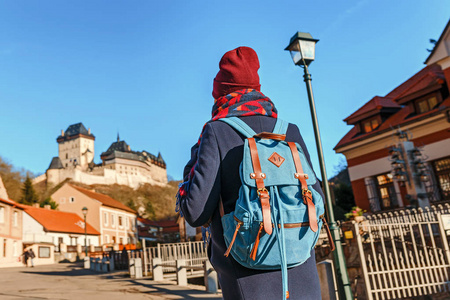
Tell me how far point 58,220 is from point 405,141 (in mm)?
40900

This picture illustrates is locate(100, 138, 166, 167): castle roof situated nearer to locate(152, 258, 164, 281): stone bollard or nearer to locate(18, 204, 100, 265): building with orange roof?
locate(18, 204, 100, 265): building with orange roof

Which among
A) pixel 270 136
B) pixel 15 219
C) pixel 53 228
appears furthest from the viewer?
pixel 53 228

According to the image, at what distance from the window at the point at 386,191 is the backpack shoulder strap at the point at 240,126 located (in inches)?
896

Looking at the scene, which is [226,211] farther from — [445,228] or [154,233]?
[154,233]

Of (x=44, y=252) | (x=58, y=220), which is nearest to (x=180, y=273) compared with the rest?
(x=44, y=252)

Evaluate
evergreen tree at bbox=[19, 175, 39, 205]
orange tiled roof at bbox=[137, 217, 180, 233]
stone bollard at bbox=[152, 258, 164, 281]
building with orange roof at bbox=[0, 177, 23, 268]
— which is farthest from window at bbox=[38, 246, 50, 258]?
orange tiled roof at bbox=[137, 217, 180, 233]

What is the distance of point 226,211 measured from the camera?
1.89m

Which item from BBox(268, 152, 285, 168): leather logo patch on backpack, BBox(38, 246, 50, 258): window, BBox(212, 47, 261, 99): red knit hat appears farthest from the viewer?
BBox(38, 246, 50, 258): window

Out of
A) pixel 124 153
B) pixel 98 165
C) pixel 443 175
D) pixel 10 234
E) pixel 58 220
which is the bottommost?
pixel 443 175

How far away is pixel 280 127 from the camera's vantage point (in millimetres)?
2176

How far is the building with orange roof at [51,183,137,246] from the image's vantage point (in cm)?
5253

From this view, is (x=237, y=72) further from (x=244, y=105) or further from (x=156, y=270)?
(x=156, y=270)

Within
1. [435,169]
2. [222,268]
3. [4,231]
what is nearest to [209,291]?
[222,268]

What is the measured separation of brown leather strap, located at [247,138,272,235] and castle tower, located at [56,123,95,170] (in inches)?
4946
